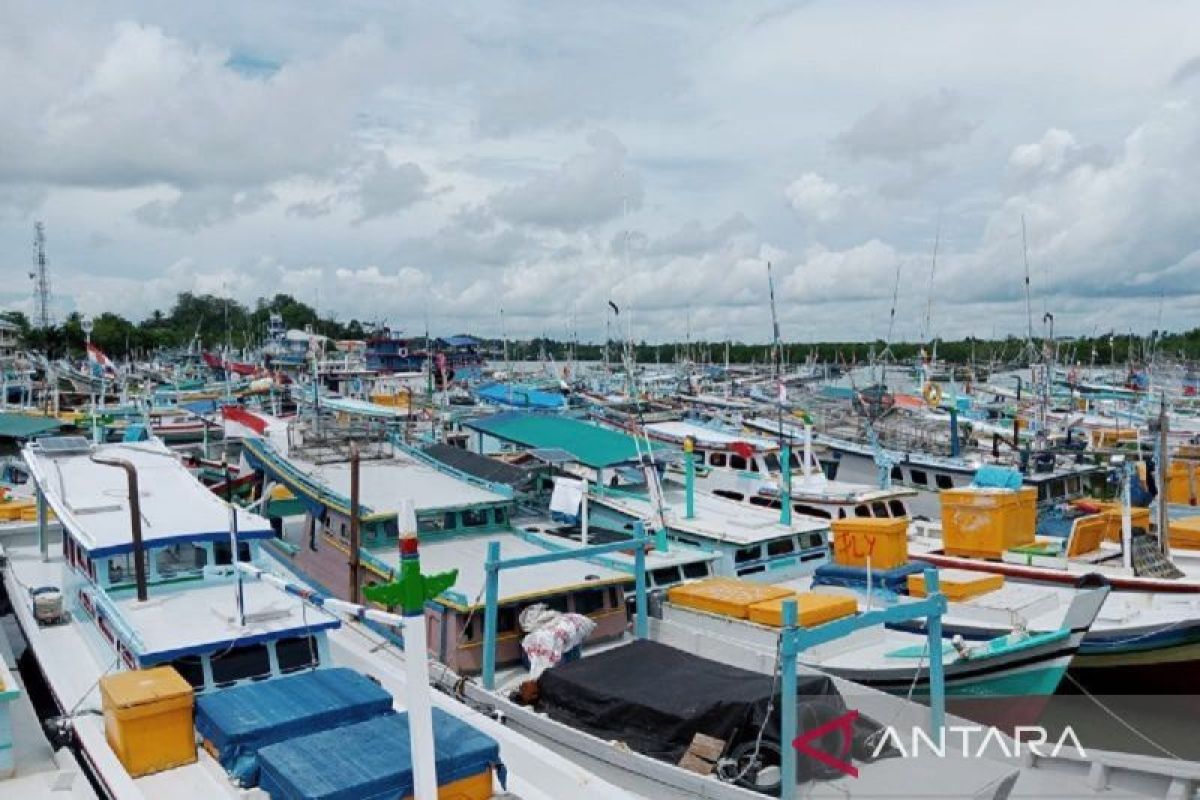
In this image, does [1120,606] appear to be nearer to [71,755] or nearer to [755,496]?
[755,496]

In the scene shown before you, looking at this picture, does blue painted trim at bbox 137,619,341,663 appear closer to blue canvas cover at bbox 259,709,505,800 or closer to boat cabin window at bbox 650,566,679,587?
blue canvas cover at bbox 259,709,505,800

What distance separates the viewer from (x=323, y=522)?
Result: 21.0 metres

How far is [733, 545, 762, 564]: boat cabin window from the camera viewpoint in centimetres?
2083

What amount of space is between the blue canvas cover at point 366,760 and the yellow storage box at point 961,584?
1103 cm

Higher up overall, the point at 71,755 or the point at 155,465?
the point at 155,465

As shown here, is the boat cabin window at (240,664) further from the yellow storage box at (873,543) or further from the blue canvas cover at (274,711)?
the yellow storage box at (873,543)

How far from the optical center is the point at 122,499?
1662cm

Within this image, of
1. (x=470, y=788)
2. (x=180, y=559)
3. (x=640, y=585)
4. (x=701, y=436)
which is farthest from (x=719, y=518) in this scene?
(x=470, y=788)

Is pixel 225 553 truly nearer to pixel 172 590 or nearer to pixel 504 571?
pixel 172 590

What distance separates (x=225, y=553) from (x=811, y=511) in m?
16.6

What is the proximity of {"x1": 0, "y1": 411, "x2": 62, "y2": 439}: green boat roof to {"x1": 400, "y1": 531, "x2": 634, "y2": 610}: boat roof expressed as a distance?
110ft

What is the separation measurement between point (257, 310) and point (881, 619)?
536 feet

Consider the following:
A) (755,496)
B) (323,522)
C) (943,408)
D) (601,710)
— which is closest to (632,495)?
(755,496)

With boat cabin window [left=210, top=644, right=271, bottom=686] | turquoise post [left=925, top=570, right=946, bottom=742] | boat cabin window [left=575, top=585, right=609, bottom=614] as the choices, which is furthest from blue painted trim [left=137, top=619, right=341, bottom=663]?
turquoise post [left=925, top=570, right=946, bottom=742]
